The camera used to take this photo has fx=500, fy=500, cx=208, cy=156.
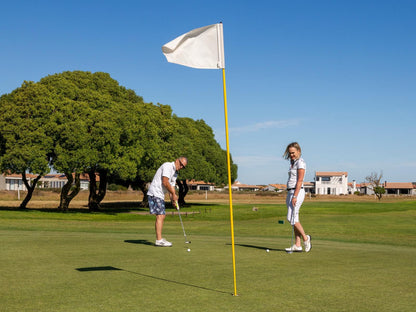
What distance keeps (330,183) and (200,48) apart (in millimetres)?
158913

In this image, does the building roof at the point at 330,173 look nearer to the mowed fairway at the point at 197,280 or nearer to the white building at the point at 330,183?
the white building at the point at 330,183

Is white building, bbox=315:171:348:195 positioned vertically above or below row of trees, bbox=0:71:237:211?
below

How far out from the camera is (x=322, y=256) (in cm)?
1120

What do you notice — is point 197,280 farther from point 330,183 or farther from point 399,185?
point 399,185

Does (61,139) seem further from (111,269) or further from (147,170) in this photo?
(111,269)

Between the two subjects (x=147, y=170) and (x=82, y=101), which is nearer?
(x=82, y=101)

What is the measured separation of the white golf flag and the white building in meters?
158

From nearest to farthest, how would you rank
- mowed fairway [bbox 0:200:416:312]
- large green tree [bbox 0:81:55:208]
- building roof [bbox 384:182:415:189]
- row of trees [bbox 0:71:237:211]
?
1. mowed fairway [bbox 0:200:416:312]
2. large green tree [bbox 0:81:55:208]
3. row of trees [bbox 0:71:237:211]
4. building roof [bbox 384:182:415:189]

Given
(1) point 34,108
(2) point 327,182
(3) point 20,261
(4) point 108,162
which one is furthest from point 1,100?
(2) point 327,182

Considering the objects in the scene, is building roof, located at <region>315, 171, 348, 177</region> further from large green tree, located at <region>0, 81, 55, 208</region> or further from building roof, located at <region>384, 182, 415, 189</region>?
large green tree, located at <region>0, 81, 55, 208</region>

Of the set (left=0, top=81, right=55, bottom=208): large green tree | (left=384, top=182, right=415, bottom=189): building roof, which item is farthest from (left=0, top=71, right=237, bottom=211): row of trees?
(left=384, top=182, right=415, bottom=189): building roof

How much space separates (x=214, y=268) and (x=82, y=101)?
122ft

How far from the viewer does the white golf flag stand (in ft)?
25.6

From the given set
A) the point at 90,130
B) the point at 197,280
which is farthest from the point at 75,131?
the point at 197,280
